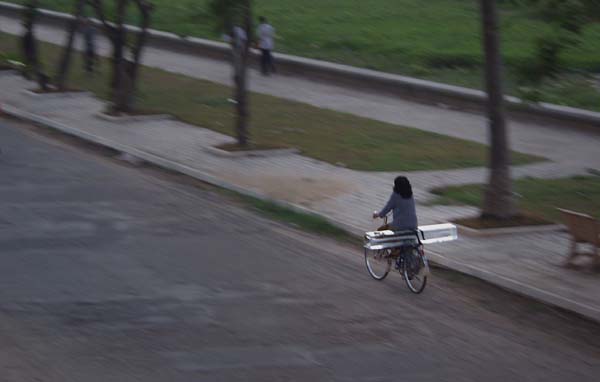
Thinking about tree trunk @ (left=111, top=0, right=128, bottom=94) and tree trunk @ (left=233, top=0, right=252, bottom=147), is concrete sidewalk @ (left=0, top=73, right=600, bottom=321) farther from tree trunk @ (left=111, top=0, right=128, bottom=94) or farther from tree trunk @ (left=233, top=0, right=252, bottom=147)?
tree trunk @ (left=111, top=0, right=128, bottom=94)

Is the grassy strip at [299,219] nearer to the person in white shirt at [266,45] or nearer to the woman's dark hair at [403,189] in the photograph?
the woman's dark hair at [403,189]

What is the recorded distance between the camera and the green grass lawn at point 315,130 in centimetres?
2286

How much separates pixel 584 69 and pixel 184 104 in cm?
1057

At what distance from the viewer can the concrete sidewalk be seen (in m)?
15.0

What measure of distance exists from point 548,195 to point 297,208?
4.48 metres

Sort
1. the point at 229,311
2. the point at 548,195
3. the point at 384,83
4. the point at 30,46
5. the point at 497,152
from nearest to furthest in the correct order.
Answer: the point at 229,311 → the point at 497,152 → the point at 548,195 → the point at 384,83 → the point at 30,46

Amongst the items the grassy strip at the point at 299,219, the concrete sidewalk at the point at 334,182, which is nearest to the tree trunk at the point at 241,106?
the concrete sidewalk at the point at 334,182

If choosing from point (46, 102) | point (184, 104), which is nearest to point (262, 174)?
point (184, 104)

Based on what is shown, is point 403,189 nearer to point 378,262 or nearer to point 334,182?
point 378,262

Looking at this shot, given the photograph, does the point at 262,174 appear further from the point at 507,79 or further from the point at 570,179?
the point at 507,79

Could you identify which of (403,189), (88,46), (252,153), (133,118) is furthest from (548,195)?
(88,46)

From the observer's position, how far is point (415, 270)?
1420 cm

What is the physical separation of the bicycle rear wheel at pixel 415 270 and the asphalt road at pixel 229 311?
6.3 inches

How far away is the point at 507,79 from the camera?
30.9 m
